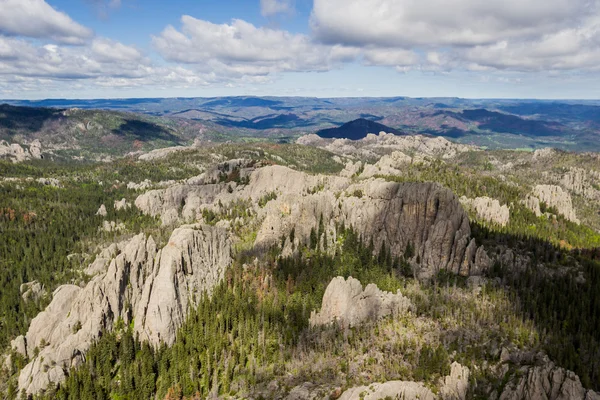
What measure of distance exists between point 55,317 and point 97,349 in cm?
1869

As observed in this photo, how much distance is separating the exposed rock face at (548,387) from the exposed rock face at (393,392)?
42.9ft

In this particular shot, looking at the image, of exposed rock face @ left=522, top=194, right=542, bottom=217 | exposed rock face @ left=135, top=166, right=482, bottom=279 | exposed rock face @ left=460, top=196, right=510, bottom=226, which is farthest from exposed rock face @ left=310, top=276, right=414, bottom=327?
exposed rock face @ left=522, top=194, right=542, bottom=217

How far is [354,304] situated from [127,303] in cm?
6038

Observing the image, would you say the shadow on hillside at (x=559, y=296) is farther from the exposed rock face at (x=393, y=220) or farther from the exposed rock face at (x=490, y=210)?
the exposed rock face at (x=490, y=210)

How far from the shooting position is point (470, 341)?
8619 cm

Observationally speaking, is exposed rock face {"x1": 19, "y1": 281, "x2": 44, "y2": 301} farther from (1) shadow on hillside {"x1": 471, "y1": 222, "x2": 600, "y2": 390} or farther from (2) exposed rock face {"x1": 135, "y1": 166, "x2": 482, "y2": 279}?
(1) shadow on hillside {"x1": 471, "y1": 222, "x2": 600, "y2": 390}

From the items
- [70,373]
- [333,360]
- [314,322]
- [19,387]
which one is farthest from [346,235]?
[19,387]

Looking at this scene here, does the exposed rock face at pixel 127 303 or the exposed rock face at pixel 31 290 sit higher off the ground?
the exposed rock face at pixel 127 303

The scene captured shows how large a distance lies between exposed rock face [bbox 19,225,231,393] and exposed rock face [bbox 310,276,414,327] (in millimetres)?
36059

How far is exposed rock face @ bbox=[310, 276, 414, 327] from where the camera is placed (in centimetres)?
9894

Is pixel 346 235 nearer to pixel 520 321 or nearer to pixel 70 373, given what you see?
pixel 520 321

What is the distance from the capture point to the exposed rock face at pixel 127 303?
9572 cm

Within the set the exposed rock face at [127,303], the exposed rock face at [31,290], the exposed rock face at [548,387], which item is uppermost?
the exposed rock face at [548,387]

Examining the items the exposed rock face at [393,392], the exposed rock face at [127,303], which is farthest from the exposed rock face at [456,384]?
the exposed rock face at [127,303]
